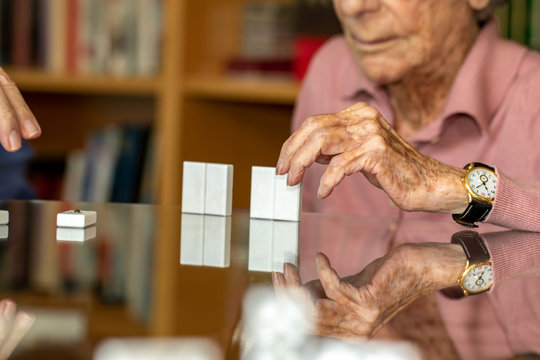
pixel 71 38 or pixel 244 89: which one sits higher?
pixel 71 38

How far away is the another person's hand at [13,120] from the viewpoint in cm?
90

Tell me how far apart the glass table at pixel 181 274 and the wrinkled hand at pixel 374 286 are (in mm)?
13

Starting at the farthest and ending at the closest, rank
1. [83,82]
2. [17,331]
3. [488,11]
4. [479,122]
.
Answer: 1. [83,82]
2. [488,11]
3. [479,122]
4. [17,331]

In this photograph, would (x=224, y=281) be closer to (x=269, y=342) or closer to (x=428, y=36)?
(x=269, y=342)

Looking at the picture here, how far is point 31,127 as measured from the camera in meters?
0.94

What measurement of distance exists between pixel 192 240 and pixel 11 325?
14.4 inches

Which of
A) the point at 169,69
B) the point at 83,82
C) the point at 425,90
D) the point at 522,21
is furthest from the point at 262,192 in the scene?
the point at 83,82

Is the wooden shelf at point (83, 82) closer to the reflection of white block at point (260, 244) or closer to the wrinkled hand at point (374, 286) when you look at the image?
the reflection of white block at point (260, 244)

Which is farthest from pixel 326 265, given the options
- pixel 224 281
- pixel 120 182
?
pixel 120 182

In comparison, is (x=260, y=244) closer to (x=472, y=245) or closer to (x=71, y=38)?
(x=472, y=245)

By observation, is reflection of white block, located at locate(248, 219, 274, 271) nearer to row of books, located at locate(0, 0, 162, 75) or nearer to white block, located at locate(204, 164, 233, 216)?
white block, located at locate(204, 164, 233, 216)

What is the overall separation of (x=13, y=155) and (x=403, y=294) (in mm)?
1147

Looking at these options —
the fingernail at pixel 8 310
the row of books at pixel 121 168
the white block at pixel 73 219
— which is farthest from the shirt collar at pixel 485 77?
the row of books at pixel 121 168

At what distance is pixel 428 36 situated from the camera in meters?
1.40
